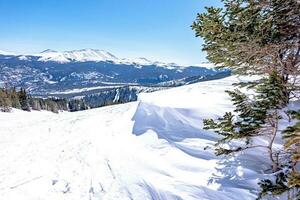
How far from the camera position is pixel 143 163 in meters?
10.4

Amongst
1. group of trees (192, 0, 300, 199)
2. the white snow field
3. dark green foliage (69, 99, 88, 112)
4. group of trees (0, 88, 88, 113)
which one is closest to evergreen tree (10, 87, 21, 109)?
group of trees (0, 88, 88, 113)

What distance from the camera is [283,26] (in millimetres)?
7680

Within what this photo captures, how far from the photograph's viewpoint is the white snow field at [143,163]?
8.48 m

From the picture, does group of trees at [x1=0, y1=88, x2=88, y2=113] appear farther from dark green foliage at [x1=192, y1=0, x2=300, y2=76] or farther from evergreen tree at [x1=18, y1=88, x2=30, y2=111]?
dark green foliage at [x1=192, y1=0, x2=300, y2=76]

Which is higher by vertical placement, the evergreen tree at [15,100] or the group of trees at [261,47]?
the group of trees at [261,47]

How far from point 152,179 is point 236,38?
4325mm

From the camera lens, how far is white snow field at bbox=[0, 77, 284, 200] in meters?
8.48

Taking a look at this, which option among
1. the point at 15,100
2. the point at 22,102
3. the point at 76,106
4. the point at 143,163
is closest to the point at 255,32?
the point at 143,163

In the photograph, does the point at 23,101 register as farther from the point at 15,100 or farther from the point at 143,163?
the point at 143,163

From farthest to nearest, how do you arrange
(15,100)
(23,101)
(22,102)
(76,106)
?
(76,106) < (23,101) < (22,102) < (15,100)

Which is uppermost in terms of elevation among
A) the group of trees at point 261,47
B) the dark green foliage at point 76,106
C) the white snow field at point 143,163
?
the group of trees at point 261,47

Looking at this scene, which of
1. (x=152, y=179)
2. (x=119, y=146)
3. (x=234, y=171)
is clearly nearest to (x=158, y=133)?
(x=119, y=146)

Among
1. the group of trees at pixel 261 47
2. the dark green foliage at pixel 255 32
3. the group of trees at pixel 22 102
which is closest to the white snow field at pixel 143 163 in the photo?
the group of trees at pixel 261 47

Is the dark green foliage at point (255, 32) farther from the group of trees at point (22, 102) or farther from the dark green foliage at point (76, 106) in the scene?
the dark green foliage at point (76, 106)
